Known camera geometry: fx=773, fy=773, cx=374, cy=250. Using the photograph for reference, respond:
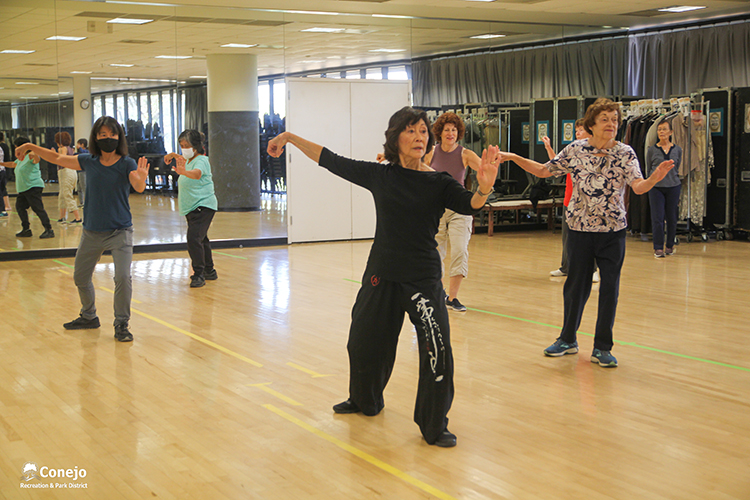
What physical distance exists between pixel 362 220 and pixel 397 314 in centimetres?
796

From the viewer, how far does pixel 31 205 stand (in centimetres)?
1040

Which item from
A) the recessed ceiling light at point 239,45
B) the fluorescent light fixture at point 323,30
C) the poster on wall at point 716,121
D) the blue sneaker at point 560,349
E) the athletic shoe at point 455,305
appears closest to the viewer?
the blue sneaker at point 560,349

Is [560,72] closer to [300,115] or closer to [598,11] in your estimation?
[598,11]

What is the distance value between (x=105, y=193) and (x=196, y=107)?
17.3 ft

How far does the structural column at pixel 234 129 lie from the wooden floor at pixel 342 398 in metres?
3.59

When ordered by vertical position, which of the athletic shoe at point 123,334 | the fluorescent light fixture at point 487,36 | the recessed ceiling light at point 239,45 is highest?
the fluorescent light fixture at point 487,36

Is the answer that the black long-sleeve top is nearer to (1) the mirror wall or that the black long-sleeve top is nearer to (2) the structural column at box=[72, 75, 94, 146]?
(1) the mirror wall

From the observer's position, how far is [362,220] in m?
11.5

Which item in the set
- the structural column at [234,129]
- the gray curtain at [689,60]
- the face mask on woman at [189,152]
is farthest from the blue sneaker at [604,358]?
the gray curtain at [689,60]

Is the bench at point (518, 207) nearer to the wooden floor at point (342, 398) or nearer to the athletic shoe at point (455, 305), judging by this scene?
the wooden floor at point (342, 398)

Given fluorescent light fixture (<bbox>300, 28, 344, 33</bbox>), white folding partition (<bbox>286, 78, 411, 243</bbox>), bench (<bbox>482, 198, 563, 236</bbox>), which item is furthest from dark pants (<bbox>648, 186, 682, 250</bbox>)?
fluorescent light fixture (<bbox>300, 28, 344, 33</bbox>)

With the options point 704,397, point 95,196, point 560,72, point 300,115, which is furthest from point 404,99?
point 704,397

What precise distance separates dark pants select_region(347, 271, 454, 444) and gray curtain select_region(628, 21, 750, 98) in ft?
34.3

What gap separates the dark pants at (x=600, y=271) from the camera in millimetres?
4641
